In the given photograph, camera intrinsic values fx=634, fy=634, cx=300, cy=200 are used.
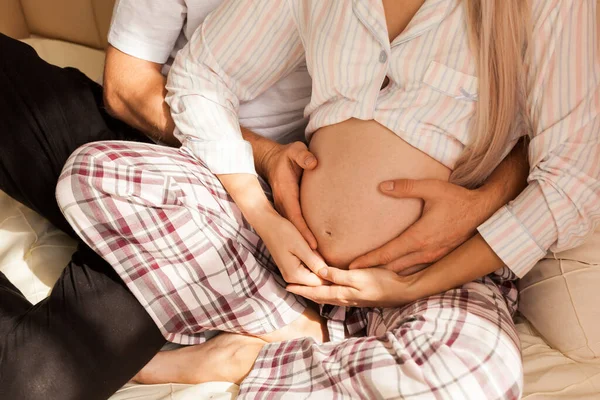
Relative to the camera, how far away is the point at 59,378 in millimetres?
825

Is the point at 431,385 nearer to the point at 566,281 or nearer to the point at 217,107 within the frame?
the point at 566,281

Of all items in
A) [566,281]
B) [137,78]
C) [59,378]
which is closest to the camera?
[59,378]

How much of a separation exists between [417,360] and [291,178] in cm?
34

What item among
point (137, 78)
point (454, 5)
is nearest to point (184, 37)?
point (137, 78)

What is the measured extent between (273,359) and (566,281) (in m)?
0.45

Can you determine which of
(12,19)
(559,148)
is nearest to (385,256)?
(559,148)

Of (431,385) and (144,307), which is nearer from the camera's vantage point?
(431,385)

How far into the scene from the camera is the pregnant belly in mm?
874

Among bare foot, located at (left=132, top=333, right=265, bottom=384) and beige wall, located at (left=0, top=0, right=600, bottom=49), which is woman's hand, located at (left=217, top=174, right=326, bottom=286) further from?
beige wall, located at (left=0, top=0, right=600, bottom=49)

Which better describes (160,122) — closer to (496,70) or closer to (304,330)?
(304,330)

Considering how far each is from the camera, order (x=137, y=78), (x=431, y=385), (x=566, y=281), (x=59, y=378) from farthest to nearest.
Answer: (x=137, y=78)
(x=566, y=281)
(x=59, y=378)
(x=431, y=385)

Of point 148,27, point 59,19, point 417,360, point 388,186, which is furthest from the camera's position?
point 59,19

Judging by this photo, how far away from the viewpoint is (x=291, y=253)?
2.95 feet

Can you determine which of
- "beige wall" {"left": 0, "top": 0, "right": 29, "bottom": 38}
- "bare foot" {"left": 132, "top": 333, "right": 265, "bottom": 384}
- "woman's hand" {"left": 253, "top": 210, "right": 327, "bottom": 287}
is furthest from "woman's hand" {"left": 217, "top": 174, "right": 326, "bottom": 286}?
"beige wall" {"left": 0, "top": 0, "right": 29, "bottom": 38}
